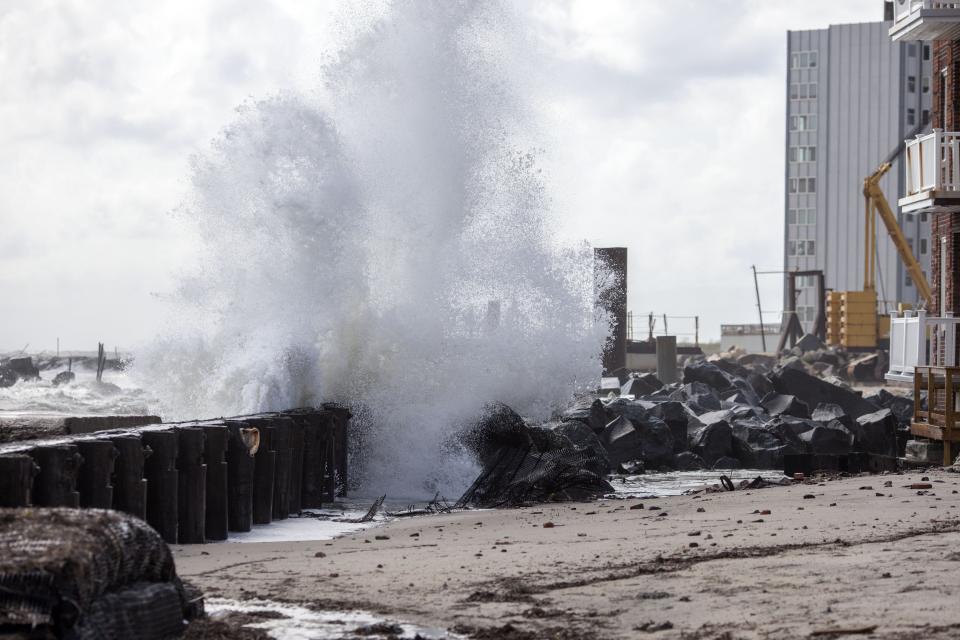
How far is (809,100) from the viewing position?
6950 centimetres

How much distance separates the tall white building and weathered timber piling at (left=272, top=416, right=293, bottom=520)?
5276cm

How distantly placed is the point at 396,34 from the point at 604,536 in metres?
14.7

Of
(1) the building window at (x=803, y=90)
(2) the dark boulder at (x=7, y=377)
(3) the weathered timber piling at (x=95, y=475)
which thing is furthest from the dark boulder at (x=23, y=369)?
(3) the weathered timber piling at (x=95, y=475)

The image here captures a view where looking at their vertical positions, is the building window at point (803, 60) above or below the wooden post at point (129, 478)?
above

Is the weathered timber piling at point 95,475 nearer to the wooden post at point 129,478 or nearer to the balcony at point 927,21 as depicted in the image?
the wooden post at point 129,478

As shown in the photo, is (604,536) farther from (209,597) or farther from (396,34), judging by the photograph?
(396,34)

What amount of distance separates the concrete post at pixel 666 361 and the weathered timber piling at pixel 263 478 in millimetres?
28231

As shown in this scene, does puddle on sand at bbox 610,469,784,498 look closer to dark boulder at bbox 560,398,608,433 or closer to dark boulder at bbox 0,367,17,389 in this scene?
dark boulder at bbox 560,398,608,433

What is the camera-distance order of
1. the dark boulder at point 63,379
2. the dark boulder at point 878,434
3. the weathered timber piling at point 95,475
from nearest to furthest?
the weathered timber piling at point 95,475 < the dark boulder at point 878,434 < the dark boulder at point 63,379

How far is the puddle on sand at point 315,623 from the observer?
7.13m

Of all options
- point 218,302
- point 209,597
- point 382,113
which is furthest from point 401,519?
point 382,113

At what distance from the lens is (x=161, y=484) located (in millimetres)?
11672

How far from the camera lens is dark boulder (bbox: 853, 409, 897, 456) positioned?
23.5m

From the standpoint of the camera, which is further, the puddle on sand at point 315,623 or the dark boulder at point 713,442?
the dark boulder at point 713,442
